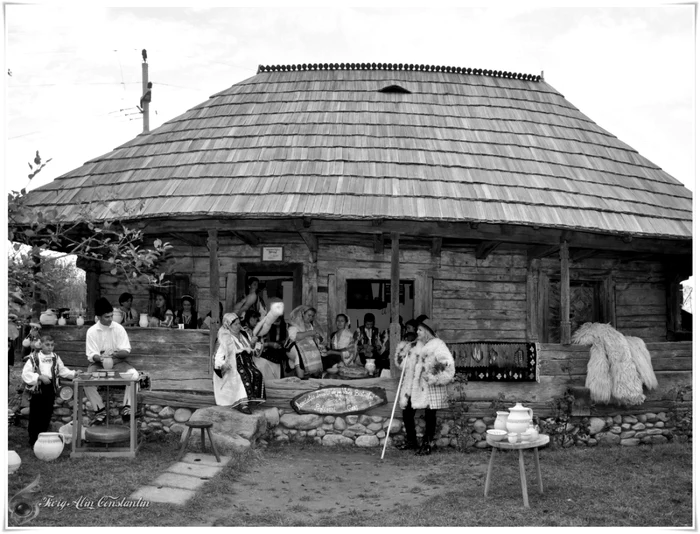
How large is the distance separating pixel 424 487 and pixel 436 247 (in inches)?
170

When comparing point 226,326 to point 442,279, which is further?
point 442,279

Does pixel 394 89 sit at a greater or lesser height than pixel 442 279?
greater

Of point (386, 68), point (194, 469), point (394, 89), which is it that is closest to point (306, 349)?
point (194, 469)

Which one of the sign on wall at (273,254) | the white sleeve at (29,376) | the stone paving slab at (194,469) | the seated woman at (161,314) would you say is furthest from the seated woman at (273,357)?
the white sleeve at (29,376)

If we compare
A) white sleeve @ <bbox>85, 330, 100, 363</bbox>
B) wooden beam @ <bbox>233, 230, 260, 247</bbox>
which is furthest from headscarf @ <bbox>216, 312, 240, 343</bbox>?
wooden beam @ <bbox>233, 230, 260, 247</bbox>

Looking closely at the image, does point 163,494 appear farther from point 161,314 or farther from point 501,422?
point 161,314

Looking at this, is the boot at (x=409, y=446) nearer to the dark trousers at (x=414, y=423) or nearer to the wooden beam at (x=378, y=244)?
the dark trousers at (x=414, y=423)

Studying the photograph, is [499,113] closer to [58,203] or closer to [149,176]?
[149,176]

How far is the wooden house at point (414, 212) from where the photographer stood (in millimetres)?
10164

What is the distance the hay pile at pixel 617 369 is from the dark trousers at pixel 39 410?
6574 millimetres

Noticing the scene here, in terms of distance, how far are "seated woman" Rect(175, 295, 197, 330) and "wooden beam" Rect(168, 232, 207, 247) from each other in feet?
2.89

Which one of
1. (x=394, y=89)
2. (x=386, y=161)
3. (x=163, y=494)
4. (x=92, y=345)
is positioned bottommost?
(x=163, y=494)

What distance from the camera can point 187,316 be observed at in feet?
36.7

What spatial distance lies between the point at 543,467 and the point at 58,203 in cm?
743
